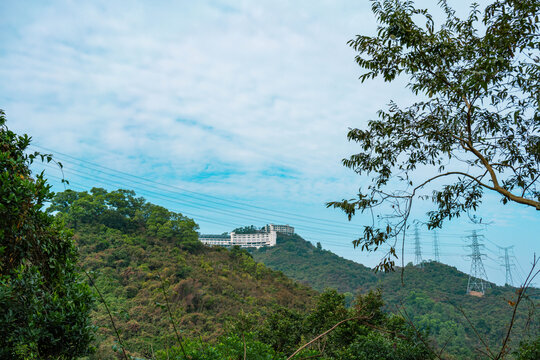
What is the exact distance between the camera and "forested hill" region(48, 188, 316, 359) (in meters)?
13.8

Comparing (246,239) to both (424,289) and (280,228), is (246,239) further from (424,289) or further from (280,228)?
(424,289)

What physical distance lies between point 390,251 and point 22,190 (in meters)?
3.20

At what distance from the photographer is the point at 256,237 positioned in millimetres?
47469

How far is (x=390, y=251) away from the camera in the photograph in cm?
344

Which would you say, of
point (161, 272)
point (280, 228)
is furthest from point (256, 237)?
point (161, 272)

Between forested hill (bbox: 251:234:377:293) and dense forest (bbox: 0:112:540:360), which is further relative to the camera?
forested hill (bbox: 251:234:377:293)

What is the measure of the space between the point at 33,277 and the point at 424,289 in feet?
84.7

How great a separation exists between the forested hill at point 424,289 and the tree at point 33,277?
382 centimetres

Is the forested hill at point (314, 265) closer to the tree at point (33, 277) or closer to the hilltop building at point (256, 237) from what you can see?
the hilltop building at point (256, 237)

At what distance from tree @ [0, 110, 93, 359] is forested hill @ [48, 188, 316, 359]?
9.63 meters

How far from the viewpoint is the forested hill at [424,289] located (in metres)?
14.9

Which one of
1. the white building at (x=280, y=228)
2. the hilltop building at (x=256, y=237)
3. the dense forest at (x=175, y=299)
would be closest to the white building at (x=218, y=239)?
the hilltop building at (x=256, y=237)

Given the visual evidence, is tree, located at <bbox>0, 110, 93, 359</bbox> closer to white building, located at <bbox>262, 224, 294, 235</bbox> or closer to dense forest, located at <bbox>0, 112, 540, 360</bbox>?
dense forest, located at <bbox>0, 112, 540, 360</bbox>

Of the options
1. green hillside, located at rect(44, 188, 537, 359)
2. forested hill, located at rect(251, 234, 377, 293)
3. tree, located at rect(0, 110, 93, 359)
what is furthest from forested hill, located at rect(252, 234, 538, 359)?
tree, located at rect(0, 110, 93, 359)
